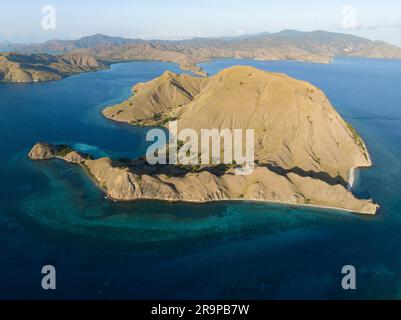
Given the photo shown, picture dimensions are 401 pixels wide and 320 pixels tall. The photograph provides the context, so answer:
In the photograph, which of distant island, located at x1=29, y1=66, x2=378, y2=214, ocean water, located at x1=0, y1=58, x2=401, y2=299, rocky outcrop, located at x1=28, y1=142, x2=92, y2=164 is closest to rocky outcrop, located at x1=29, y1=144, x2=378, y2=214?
distant island, located at x1=29, y1=66, x2=378, y2=214

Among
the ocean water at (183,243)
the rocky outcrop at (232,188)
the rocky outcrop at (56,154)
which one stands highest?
the rocky outcrop at (56,154)

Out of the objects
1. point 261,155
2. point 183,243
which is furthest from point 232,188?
point 183,243

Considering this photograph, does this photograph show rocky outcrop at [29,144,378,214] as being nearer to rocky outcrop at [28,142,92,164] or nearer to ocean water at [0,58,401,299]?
ocean water at [0,58,401,299]

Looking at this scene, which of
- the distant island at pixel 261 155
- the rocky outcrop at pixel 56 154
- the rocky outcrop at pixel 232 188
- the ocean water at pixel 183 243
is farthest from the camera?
the rocky outcrop at pixel 56 154

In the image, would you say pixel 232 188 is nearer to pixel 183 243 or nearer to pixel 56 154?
pixel 183 243

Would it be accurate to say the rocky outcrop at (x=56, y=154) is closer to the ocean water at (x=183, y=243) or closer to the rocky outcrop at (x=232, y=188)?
the ocean water at (x=183, y=243)

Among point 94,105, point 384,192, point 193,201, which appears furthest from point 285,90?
point 94,105

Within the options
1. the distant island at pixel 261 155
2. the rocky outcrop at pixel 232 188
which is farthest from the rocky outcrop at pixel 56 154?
the rocky outcrop at pixel 232 188

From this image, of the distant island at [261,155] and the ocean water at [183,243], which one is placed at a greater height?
the distant island at [261,155]
